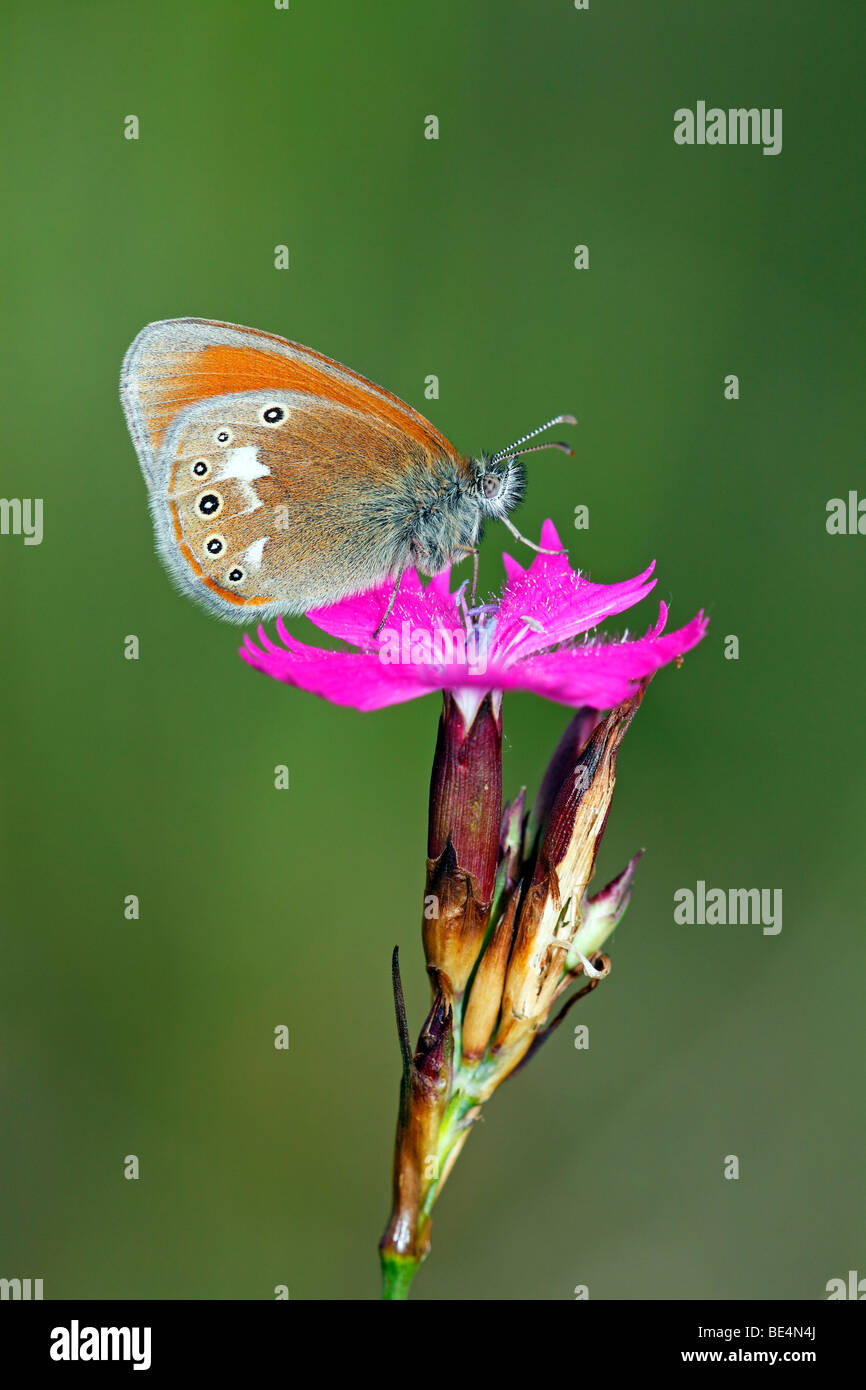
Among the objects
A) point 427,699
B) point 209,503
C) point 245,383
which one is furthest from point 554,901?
point 427,699

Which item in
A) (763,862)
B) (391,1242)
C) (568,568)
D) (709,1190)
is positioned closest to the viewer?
(391,1242)

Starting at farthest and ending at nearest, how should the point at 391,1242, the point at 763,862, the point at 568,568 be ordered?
the point at 763,862 < the point at 568,568 < the point at 391,1242

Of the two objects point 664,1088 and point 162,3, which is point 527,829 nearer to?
point 664,1088

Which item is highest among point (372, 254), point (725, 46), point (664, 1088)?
point (725, 46)

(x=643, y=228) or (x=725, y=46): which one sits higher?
(x=725, y=46)

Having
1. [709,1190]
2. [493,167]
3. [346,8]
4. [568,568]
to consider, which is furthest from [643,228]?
[709,1190]

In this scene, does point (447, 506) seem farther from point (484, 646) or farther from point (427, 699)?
point (427, 699)
